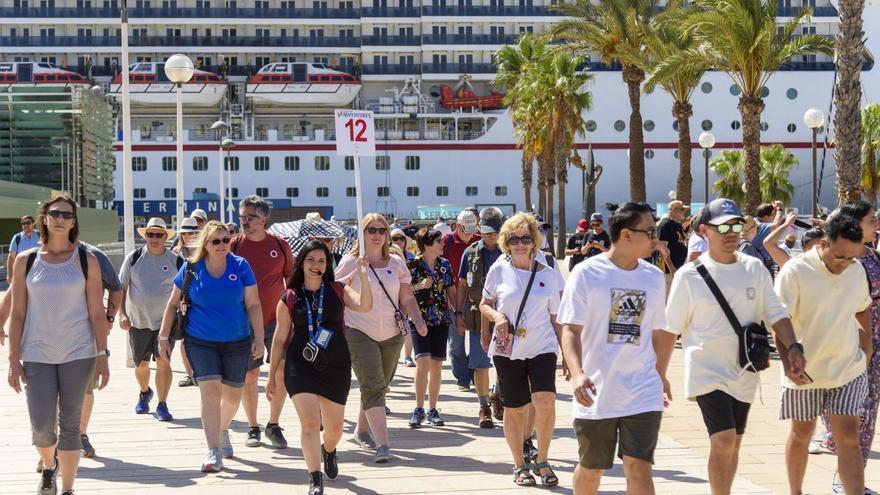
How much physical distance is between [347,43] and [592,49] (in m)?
39.4

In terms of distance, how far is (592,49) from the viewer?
31438mm

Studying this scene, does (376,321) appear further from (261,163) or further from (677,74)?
(261,163)

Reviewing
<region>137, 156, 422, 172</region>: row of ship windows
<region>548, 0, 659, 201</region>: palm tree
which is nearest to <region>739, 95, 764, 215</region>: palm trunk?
<region>548, 0, 659, 201</region>: palm tree

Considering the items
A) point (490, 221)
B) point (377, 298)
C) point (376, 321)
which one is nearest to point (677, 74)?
point (490, 221)

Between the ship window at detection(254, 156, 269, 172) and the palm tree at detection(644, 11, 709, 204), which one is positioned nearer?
the palm tree at detection(644, 11, 709, 204)

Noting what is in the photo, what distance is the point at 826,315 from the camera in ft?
19.7

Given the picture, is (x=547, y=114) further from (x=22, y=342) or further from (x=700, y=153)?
(x=22, y=342)

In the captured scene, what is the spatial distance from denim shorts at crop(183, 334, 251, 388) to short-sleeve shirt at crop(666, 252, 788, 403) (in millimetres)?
3171

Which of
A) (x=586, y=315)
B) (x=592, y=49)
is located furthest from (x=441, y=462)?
(x=592, y=49)

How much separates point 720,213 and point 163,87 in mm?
61860

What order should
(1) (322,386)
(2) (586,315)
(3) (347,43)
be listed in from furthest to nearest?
(3) (347,43) < (1) (322,386) < (2) (586,315)

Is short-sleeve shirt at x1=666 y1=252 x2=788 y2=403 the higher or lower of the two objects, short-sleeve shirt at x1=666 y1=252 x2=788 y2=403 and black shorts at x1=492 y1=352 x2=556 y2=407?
the higher

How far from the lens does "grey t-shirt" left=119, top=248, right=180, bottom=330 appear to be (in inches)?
375

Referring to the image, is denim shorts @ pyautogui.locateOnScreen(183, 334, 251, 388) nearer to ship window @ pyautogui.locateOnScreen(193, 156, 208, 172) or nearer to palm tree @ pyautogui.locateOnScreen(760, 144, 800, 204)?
palm tree @ pyautogui.locateOnScreen(760, 144, 800, 204)
